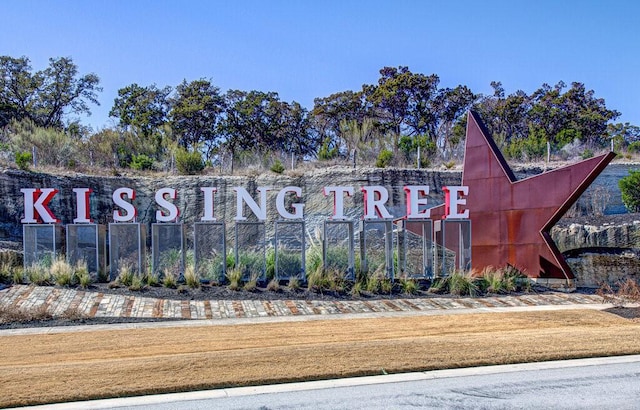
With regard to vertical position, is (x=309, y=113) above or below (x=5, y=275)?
above

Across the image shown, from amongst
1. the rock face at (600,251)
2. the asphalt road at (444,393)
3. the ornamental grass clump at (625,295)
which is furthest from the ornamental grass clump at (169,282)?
the rock face at (600,251)

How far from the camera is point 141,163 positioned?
4053 centimetres

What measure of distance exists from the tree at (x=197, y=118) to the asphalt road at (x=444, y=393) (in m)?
46.2

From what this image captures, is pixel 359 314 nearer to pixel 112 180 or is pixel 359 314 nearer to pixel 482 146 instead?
pixel 482 146

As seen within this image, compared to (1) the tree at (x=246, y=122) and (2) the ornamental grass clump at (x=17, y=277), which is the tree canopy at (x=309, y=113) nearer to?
(1) the tree at (x=246, y=122)

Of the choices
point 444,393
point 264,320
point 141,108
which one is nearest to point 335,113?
point 141,108

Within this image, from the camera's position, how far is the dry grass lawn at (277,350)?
9297 millimetres

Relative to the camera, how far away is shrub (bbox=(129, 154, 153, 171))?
40.4 m

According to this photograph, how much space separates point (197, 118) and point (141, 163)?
48.3ft

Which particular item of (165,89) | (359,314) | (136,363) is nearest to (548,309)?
(359,314)

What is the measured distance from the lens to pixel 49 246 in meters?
21.1

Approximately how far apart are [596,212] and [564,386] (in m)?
27.8

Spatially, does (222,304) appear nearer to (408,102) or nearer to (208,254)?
(208,254)

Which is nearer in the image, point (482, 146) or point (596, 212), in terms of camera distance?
point (482, 146)
